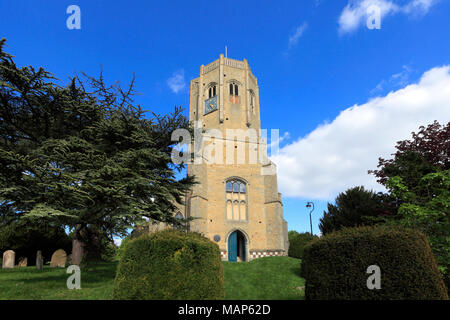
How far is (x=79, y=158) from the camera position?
1162cm

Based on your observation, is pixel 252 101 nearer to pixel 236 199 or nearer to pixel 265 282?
pixel 236 199

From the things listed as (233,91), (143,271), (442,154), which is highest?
(233,91)

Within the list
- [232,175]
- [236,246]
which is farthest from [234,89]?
[236,246]

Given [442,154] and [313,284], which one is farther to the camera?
[442,154]

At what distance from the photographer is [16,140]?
13.4m

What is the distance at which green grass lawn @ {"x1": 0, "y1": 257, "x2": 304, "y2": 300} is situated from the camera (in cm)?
936

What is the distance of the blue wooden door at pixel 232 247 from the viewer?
2534 cm

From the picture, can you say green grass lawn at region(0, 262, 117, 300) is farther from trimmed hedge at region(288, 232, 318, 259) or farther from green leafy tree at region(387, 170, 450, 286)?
trimmed hedge at region(288, 232, 318, 259)

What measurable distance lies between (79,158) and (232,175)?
18064 mm

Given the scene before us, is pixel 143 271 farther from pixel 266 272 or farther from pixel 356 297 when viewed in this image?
pixel 266 272

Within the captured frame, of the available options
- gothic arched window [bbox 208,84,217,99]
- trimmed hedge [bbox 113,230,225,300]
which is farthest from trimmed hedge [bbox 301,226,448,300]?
gothic arched window [bbox 208,84,217,99]
